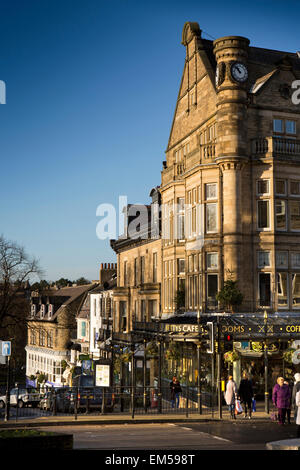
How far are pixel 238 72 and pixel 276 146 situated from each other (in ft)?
14.2

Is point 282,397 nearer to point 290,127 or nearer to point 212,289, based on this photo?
point 212,289

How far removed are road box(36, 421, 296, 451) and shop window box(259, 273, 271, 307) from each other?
9121 mm

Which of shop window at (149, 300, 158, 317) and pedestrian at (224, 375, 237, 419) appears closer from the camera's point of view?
pedestrian at (224, 375, 237, 419)

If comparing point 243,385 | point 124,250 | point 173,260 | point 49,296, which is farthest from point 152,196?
point 49,296

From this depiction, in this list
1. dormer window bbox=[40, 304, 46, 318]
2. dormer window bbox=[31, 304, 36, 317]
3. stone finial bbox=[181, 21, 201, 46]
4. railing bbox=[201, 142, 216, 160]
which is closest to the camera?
railing bbox=[201, 142, 216, 160]

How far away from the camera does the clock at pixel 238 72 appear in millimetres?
30672

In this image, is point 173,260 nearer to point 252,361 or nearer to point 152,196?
point 252,361

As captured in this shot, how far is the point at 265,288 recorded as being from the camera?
30.4 metres

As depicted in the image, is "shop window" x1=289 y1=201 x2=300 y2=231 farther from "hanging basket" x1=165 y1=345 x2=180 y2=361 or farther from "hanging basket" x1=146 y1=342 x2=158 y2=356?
"hanging basket" x1=146 y1=342 x2=158 y2=356

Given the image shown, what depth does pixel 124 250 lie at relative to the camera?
53625mm

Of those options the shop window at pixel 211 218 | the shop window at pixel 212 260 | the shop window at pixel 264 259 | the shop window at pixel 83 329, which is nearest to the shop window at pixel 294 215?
the shop window at pixel 264 259

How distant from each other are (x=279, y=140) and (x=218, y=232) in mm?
5753

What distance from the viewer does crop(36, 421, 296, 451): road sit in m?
16.2

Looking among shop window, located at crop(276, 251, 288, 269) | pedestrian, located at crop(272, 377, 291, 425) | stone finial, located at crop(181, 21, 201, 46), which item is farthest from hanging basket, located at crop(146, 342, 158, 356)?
stone finial, located at crop(181, 21, 201, 46)
